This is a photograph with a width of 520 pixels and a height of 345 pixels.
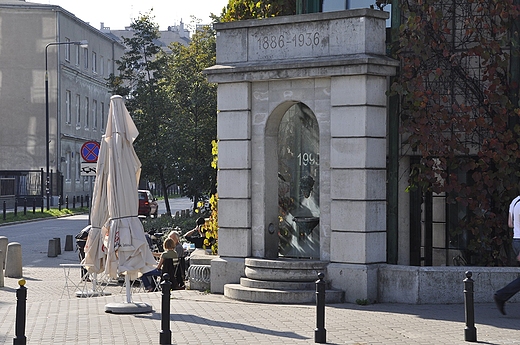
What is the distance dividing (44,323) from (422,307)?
536cm

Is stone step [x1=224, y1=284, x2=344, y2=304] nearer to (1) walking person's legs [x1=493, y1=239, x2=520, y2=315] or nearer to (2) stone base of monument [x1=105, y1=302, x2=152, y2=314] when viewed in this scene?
(2) stone base of monument [x1=105, y1=302, x2=152, y2=314]

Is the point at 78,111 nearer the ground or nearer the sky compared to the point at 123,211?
nearer the sky

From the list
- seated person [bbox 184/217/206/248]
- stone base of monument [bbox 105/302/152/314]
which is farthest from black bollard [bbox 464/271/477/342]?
seated person [bbox 184/217/206/248]

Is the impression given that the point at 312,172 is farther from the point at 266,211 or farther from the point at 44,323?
the point at 44,323

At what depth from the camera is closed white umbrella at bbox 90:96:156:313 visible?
1384 cm

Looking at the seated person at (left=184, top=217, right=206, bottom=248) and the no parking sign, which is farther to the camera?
the no parking sign

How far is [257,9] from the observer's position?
1838 cm

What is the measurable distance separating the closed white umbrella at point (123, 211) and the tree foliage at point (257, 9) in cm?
500

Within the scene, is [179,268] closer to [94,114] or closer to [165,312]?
[165,312]

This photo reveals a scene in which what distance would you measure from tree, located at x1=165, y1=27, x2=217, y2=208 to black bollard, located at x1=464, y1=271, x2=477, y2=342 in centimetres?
2147

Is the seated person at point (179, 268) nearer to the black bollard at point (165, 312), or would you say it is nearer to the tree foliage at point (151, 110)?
the black bollard at point (165, 312)

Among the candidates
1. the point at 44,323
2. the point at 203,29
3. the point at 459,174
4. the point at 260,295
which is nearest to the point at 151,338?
the point at 44,323

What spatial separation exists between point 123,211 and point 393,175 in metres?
4.33

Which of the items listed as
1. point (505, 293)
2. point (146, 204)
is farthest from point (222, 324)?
point (146, 204)
